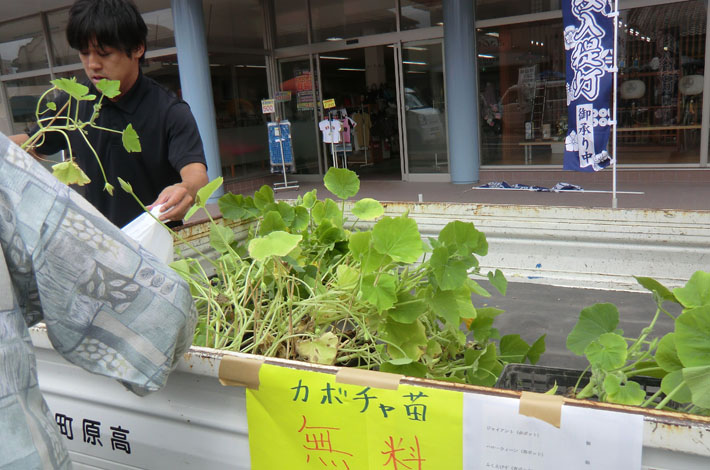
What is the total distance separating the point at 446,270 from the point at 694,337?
439mm

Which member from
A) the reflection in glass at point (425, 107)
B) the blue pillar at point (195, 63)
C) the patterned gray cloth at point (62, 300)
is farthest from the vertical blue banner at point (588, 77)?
the patterned gray cloth at point (62, 300)

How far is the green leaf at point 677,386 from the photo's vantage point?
0.87 m

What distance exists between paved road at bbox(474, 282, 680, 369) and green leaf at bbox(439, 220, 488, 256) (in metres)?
0.69

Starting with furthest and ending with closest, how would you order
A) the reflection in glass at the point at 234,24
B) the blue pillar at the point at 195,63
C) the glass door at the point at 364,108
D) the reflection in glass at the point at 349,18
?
the glass door at the point at 364,108, the reflection in glass at the point at 234,24, the reflection in glass at the point at 349,18, the blue pillar at the point at 195,63

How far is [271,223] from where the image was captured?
4.64 feet

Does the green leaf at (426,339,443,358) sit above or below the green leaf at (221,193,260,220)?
below

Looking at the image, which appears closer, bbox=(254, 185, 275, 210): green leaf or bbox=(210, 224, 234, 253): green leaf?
bbox=(210, 224, 234, 253): green leaf

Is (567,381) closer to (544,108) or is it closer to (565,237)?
(565,237)

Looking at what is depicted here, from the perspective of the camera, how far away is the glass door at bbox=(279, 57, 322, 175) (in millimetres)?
9414

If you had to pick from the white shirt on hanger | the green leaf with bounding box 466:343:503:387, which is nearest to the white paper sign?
the green leaf with bounding box 466:343:503:387

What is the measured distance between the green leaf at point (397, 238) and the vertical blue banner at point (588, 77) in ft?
16.0

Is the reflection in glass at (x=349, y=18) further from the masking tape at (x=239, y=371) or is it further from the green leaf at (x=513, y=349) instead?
the masking tape at (x=239, y=371)

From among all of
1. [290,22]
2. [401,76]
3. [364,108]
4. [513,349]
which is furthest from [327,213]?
[364,108]

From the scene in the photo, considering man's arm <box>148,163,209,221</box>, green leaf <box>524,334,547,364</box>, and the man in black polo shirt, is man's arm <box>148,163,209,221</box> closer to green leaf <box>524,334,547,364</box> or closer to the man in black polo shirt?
the man in black polo shirt
